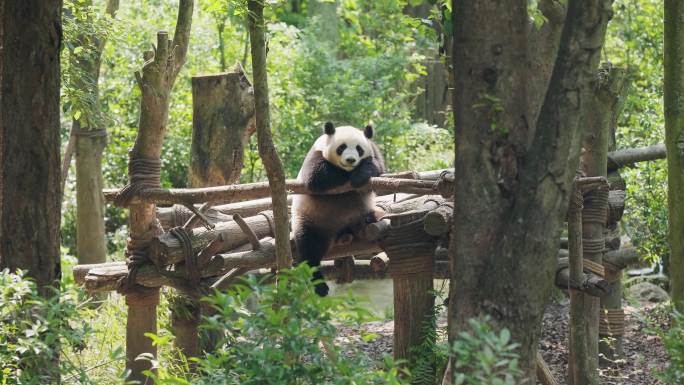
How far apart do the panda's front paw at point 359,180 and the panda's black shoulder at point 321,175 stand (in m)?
0.14

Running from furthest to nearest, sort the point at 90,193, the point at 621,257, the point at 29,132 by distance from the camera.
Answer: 1. the point at 90,193
2. the point at 621,257
3. the point at 29,132

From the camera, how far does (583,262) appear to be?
554 centimetres

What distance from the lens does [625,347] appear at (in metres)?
7.55

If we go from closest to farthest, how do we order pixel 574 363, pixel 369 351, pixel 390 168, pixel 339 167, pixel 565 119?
pixel 565 119 < pixel 574 363 < pixel 339 167 < pixel 369 351 < pixel 390 168

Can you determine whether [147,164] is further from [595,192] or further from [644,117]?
[644,117]

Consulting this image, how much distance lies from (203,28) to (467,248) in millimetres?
10046

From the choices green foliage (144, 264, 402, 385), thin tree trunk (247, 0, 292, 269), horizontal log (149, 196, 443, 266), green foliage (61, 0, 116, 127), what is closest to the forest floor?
horizontal log (149, 196, 443, 266)

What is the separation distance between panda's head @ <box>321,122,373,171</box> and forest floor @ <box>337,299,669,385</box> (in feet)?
4.15

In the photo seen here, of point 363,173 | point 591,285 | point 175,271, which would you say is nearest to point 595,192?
point 591,285

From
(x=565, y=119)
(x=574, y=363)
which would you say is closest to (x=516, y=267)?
(x=565, y=119)

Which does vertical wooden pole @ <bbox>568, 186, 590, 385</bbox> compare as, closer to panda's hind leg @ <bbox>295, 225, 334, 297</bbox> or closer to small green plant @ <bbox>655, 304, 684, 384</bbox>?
panda's hind leg @ <bbox>295, 225, 334, 297</bbox>

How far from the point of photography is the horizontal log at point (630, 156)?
6488 millimetres

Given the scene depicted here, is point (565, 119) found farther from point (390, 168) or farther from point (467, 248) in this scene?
point (390, 168)

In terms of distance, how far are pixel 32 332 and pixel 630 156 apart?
488 cm
